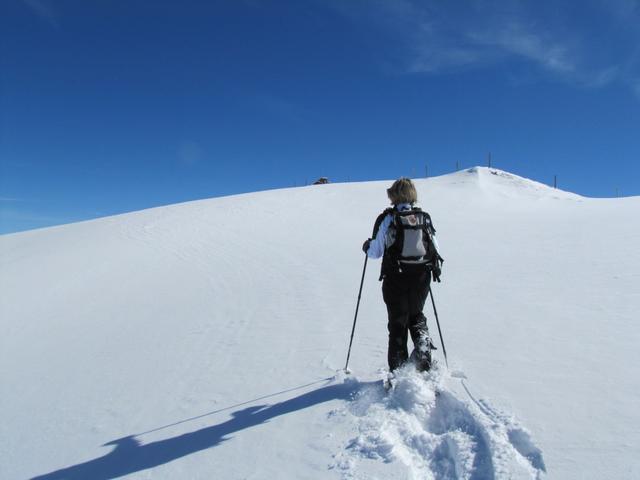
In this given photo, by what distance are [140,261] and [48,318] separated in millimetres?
3986

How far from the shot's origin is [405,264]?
3309 millimetres

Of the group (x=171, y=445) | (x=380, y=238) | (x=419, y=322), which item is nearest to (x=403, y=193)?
(x=380, y=238)

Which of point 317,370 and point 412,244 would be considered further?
point 317,370

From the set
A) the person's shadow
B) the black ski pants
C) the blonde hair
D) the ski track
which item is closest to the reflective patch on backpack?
the black ski pants

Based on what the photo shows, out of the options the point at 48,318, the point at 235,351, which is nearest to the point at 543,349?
the point at 235,351

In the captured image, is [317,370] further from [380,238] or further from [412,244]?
[412,244]

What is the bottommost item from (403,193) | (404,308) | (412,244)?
(404,308)

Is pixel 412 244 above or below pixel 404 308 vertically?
above

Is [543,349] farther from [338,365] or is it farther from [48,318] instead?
[48,318]

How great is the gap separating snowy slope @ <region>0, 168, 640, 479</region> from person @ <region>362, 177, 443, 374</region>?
0.95 feet

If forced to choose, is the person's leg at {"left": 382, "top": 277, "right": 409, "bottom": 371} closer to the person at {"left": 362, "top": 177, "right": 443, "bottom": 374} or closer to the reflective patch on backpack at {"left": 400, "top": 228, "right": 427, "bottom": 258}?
the person at {"left": 362, "top": 177, "right": 443, "bottom": 374}

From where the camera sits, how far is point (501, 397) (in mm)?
3174

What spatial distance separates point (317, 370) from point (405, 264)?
163 centimetres

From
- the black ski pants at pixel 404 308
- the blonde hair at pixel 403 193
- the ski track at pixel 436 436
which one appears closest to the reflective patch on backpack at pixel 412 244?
the black ski pants at pixel 404 308
